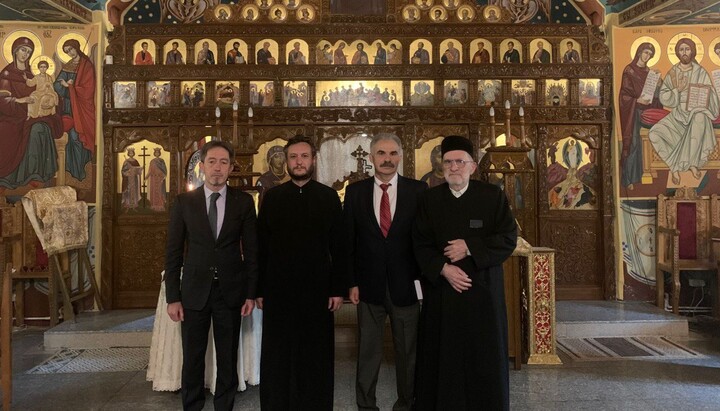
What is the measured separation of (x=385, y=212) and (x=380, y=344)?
1011mm

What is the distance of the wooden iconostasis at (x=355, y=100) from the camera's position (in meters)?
7.68

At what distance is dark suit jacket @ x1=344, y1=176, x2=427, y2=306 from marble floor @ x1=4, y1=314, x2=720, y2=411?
122 cm

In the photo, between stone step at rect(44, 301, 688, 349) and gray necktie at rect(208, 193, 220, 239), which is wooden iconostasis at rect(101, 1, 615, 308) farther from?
gray necktie at rect(208, 193, 220, 239)

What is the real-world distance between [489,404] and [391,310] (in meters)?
0.92

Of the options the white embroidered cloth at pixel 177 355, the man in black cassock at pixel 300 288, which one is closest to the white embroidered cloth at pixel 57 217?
the white embroidered cloth at pixel 177 355

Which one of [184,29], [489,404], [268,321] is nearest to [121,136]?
[184,29]

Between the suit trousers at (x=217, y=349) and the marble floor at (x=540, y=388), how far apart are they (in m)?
0.71

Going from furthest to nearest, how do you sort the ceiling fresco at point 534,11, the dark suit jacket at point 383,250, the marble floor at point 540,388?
the ceiling fresco at point 534,11
the marble floor at point 540,388
the dark suit jacket at point 383,250

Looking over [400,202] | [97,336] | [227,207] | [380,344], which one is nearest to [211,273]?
[227,207]

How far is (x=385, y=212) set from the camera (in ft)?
11.7

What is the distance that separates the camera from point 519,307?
17.0ft

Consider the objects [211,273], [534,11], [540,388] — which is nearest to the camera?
[211,273]

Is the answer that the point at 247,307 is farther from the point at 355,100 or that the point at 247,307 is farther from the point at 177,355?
the point at 355,100

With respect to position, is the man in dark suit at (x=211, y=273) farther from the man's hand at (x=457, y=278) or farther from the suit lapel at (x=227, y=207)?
the man's hand at (x=457, y=278)
